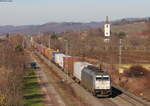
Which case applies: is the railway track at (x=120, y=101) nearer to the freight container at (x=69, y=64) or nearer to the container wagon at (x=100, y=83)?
the container wagon at (x=100, y=83)

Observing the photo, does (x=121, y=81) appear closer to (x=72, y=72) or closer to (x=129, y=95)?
(x=72, y=72)

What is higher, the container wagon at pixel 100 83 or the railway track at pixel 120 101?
the container wagon at pixel 100 83

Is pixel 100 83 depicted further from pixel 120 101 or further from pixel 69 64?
pixel 69 64

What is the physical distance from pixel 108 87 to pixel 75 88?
11905mm

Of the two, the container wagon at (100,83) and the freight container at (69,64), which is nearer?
the container wagon at (100,83)

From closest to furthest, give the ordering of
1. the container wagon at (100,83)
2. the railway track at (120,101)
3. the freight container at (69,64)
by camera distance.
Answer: the railway track at (120,101) < the container wagon at (100,83) < the freight container at (69,64)

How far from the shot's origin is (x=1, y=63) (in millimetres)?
52375

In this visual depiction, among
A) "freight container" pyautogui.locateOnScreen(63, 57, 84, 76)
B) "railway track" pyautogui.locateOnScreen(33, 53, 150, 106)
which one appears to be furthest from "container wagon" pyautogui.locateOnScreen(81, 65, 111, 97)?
"freight container" pyautogui.locateOnScreen(63, 57, 84, 76)

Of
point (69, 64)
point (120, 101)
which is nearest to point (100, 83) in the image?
point (120, 101)

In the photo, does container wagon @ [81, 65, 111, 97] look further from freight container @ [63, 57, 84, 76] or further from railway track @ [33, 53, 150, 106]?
freight container @ [63, 57, 84, 76]

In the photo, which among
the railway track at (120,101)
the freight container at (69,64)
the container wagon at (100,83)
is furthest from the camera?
the freight container at (69,64)

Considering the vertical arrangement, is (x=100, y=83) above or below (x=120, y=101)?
above

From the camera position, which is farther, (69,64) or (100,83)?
(69,64)

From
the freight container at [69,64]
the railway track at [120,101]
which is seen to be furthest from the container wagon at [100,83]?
the freight container at [69,64]
